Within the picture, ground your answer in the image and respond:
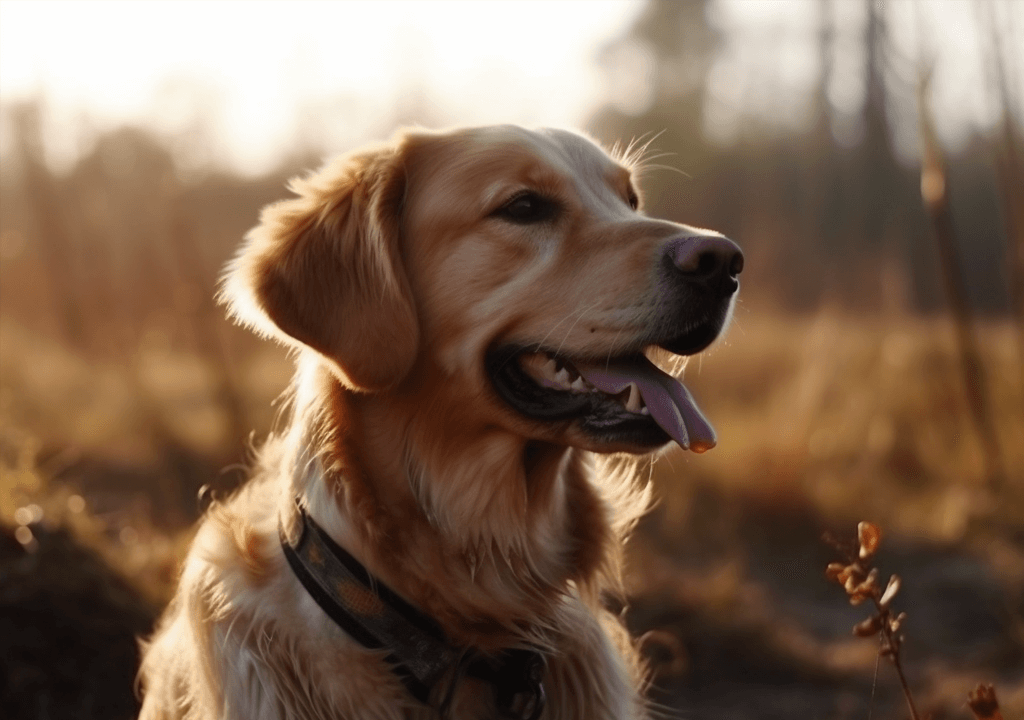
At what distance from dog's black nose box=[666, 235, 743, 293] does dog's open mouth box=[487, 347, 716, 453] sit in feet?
0.87

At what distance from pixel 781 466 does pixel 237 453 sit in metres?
Answer: 3.96

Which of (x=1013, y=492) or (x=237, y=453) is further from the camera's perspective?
(x=237, y=453)

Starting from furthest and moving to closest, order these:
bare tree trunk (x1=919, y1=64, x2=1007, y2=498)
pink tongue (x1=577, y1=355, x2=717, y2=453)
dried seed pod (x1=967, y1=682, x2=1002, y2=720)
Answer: bare tree trunk (x1=919, y1=64, x2=1007, y2=498)
pink tongue (x1=577, y1=355, x2=717, y2=453)
dried seed pod (x1=967, y1=682, x2=1002, y2=720)

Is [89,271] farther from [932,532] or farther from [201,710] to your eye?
[201,710]

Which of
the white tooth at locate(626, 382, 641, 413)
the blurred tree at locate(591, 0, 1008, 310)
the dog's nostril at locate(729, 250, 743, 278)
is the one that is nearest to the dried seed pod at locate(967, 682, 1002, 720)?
the white tooth at locate(626, 382, 641, 413)

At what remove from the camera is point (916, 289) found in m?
15.0

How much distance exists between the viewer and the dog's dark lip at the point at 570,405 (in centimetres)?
240

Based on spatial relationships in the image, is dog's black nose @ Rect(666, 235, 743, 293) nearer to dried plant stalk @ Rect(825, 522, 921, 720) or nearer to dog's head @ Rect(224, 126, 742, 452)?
dog's head @ Rect(224, 126, 742, 452)

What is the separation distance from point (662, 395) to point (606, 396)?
0.45 feet

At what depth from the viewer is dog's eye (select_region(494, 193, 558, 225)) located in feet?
8.80

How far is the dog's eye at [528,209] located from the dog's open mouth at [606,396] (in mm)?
387

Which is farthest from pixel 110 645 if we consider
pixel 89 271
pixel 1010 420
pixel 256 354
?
pixel 89 271

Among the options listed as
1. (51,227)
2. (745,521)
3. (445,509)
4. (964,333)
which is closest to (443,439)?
(445,509)

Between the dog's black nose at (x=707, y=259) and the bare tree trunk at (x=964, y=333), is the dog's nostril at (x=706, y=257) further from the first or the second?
the bare tree trunk at (x=964, y=333)
